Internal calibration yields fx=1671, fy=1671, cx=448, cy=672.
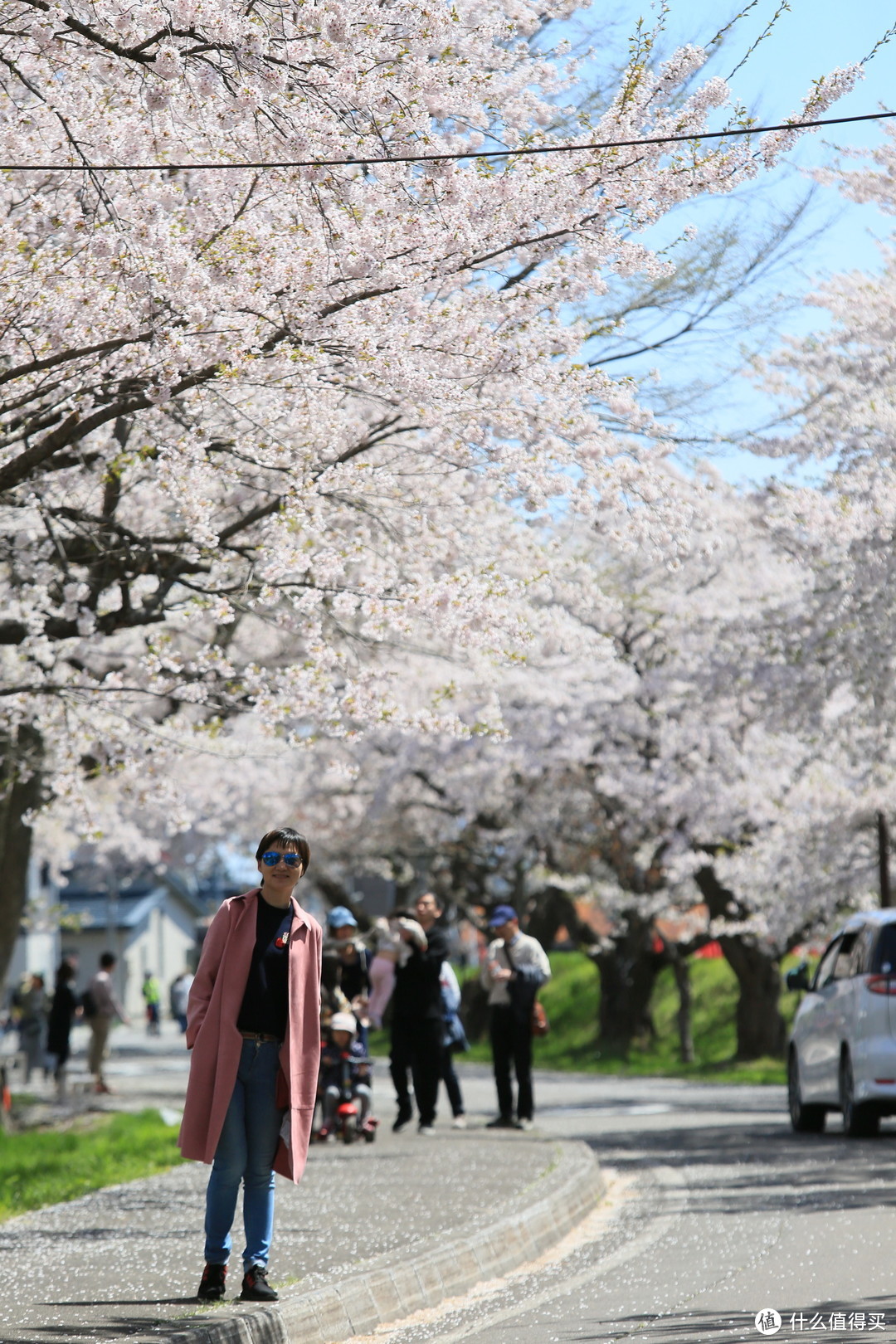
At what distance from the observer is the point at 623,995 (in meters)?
37.9

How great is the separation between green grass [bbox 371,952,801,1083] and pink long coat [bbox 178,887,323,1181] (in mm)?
24079

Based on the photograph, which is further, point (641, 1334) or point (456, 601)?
point (456, 601)

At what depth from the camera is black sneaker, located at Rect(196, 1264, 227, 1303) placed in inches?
267

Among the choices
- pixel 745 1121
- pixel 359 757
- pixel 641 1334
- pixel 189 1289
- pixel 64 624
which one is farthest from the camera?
pixel 359 757

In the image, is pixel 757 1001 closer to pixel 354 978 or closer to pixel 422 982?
pixel 422 982

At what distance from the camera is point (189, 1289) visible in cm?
713

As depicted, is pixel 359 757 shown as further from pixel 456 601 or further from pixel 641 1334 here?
pixel 641 1334

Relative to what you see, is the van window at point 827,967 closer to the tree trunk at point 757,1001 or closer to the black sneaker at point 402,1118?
the black sneaker at point 402,1118

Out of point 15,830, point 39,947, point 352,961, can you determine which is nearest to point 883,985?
point 352,961

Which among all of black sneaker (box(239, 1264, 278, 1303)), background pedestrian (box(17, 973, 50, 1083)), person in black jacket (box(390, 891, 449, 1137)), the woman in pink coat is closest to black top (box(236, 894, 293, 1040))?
the woman in pink coat

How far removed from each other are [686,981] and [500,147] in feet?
87.4

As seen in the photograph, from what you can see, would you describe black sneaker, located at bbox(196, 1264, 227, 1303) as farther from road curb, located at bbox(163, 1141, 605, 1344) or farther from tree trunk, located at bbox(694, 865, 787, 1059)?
tree trunk, located at bbox(694, 865, 787, 1059)

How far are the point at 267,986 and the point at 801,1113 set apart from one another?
9.75 meters

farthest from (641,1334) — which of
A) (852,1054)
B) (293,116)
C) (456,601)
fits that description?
(852,1054)
